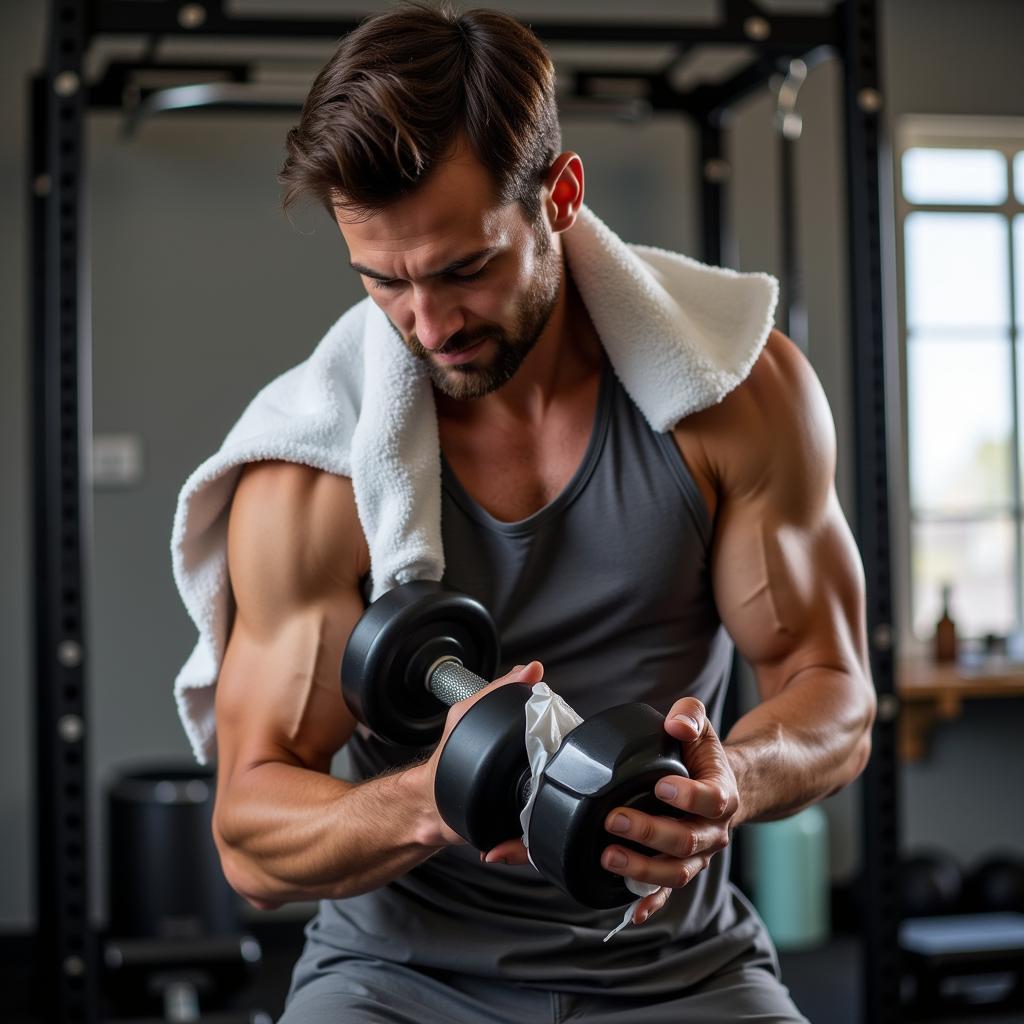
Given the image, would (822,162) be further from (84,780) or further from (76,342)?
(84,780)

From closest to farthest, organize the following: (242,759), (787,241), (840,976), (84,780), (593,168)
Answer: (242,759) → (84,780) → (787,241) → (840,976) → (593,168)

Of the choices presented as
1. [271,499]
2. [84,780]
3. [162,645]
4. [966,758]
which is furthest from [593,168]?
[271,499]

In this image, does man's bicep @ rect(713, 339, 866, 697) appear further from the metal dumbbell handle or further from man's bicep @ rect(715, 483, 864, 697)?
the metal dumbbell handle

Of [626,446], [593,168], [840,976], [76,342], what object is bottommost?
[840,976]

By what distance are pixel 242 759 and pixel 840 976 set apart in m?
2.56

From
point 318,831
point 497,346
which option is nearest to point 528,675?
point 318,831

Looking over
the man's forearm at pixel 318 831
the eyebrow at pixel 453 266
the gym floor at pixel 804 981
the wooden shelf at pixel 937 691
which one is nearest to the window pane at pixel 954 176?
the wooden shelf at pixel 937 691

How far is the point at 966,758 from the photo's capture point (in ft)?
13.2

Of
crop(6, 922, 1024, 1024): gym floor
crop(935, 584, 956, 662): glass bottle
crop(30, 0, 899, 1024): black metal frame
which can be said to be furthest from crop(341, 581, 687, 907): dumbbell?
crop(935, 584, 956, 662): glass bottle

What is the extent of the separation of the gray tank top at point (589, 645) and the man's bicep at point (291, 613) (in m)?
0.10

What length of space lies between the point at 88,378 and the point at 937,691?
8.05ft

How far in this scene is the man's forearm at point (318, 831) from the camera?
3.76 ft

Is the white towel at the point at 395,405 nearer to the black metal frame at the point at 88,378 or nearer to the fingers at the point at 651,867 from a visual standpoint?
the fingers at the point at 651,867

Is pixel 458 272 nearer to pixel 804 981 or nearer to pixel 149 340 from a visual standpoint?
pixel 149 340
